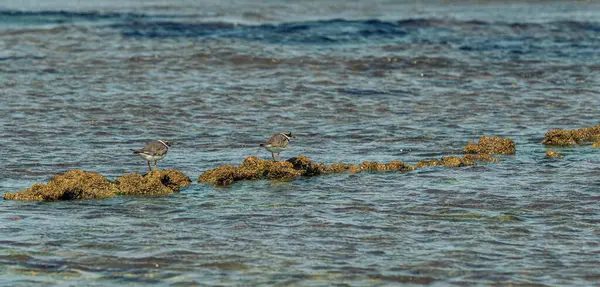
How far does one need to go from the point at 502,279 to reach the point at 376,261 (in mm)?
1261

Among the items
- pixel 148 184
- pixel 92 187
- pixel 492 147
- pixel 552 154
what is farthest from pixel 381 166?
pixel 92 187

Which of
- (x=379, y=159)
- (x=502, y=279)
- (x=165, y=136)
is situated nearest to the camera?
(x=502, y=279)

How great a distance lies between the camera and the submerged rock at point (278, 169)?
41.3ft

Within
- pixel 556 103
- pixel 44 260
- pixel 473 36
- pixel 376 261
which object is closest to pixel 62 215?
pixel 44 260

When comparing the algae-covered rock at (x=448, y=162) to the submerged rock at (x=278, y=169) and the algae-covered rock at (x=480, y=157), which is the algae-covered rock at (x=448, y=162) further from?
the submerged rock at (x=278, y=169)

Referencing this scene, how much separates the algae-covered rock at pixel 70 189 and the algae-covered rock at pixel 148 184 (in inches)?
5.8

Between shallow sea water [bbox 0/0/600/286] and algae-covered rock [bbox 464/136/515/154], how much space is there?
0.21m

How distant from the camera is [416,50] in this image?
28.2m

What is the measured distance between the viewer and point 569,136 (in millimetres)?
15328

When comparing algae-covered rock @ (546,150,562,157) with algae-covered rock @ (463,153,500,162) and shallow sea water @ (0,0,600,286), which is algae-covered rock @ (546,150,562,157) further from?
algae-covered rock @ (463,153,500,162)

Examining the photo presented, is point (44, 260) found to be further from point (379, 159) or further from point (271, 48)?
point (271, 48)

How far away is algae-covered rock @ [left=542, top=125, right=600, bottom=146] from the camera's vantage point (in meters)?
15.3

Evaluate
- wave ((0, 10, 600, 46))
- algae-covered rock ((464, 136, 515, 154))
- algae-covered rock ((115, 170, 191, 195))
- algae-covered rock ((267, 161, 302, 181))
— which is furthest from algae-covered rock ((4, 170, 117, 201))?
wave ((0, 10, 600, 46))

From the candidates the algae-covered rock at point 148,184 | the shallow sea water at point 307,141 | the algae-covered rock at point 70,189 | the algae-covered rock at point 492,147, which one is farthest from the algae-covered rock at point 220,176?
the algae-covered rock at point 492,147
